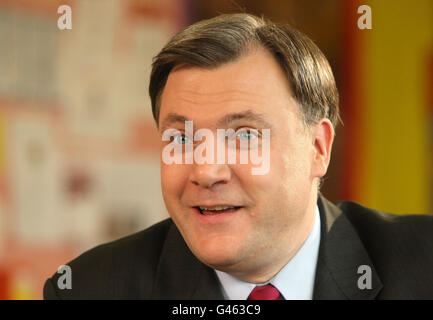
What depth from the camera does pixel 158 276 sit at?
1.55m

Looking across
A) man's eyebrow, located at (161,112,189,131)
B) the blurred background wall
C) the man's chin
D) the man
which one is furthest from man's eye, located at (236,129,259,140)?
the blurred background wall

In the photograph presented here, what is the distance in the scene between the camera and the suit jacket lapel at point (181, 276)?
150cm

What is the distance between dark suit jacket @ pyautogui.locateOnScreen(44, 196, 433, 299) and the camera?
1.48 meters

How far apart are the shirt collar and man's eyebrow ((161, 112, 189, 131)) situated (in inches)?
13.6

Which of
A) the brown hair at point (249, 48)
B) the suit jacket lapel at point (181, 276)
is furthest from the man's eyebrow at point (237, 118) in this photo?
the suit jacket lapel at point (181, 276)

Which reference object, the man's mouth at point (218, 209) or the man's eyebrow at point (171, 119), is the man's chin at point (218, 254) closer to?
the man's mouth at point (218, 209)

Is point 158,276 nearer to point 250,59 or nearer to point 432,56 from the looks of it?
point 250,59

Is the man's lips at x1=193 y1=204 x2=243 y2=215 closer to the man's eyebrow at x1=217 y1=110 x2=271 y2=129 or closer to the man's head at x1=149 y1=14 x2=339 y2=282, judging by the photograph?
the man's head at x1=149 y1=14 x2=339 y2=282

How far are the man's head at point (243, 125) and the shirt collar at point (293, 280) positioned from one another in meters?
0.02

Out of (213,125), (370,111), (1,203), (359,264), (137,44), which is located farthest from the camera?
(370,111)

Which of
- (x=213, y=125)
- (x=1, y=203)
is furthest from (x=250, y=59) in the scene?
(x=1, y=203)

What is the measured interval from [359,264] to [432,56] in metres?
2.22

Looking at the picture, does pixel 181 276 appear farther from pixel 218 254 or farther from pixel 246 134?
pixel 246 134

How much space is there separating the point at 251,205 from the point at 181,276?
0.30 meters
